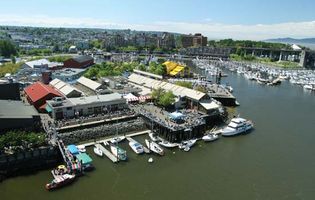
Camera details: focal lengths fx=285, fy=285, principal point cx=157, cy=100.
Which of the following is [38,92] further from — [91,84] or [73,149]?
[73,149]

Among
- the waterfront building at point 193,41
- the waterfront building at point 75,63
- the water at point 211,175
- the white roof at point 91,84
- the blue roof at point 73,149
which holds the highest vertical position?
the waterfront building at point 193,41

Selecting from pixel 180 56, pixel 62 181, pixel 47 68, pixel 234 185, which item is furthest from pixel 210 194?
pixel 180 56

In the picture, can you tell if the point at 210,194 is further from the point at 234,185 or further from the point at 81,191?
the point at 81,191

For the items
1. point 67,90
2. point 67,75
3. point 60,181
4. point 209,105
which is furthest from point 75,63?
point 60,181

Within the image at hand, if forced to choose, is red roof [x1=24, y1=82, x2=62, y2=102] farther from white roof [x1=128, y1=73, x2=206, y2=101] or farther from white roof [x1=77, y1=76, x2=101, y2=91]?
white roof [x1=128, y1=73, x2=206, y2=101]

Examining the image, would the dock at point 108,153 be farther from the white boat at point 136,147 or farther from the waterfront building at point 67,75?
the waterfront building at point 67,75

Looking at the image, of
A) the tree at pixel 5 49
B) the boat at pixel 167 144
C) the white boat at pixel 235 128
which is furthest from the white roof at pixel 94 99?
the tree at pixel 5 49
